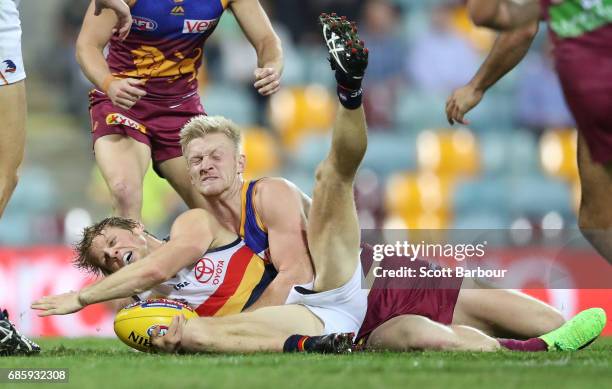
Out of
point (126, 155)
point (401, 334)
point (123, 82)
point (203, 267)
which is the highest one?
point (123, 82)

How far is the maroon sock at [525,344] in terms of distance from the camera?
6234 millimetres

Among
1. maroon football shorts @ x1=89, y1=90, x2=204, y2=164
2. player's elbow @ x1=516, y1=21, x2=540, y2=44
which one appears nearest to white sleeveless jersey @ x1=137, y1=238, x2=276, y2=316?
maroon football shorts @ x1=89, y1=90, x2=204, y2=164

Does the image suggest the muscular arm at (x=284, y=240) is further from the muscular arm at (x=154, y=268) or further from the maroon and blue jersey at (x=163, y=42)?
the maroon and blue jersey at (x=163, y=42)

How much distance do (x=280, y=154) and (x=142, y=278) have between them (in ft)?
23.5

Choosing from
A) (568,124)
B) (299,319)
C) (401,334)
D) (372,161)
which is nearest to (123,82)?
(299,319)

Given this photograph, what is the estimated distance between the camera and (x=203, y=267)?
21.1ft

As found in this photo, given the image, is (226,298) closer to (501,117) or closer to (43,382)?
(43,382)

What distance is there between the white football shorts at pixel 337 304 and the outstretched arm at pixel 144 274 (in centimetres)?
60

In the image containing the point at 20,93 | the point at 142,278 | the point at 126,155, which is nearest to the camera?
the point at 142,278

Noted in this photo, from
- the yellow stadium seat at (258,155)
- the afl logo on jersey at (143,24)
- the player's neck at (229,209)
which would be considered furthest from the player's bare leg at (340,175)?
the yellow stadium seat at (258,155)

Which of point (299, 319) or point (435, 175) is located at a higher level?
point (299, 319)

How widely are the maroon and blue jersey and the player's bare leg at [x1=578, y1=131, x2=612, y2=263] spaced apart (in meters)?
2.87

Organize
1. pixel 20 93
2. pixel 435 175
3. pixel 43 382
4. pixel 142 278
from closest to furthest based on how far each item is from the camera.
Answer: pixel 43 382 < pixel 142 278 < pixel 20 93 < pixel 435 175

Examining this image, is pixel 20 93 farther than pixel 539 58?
No
